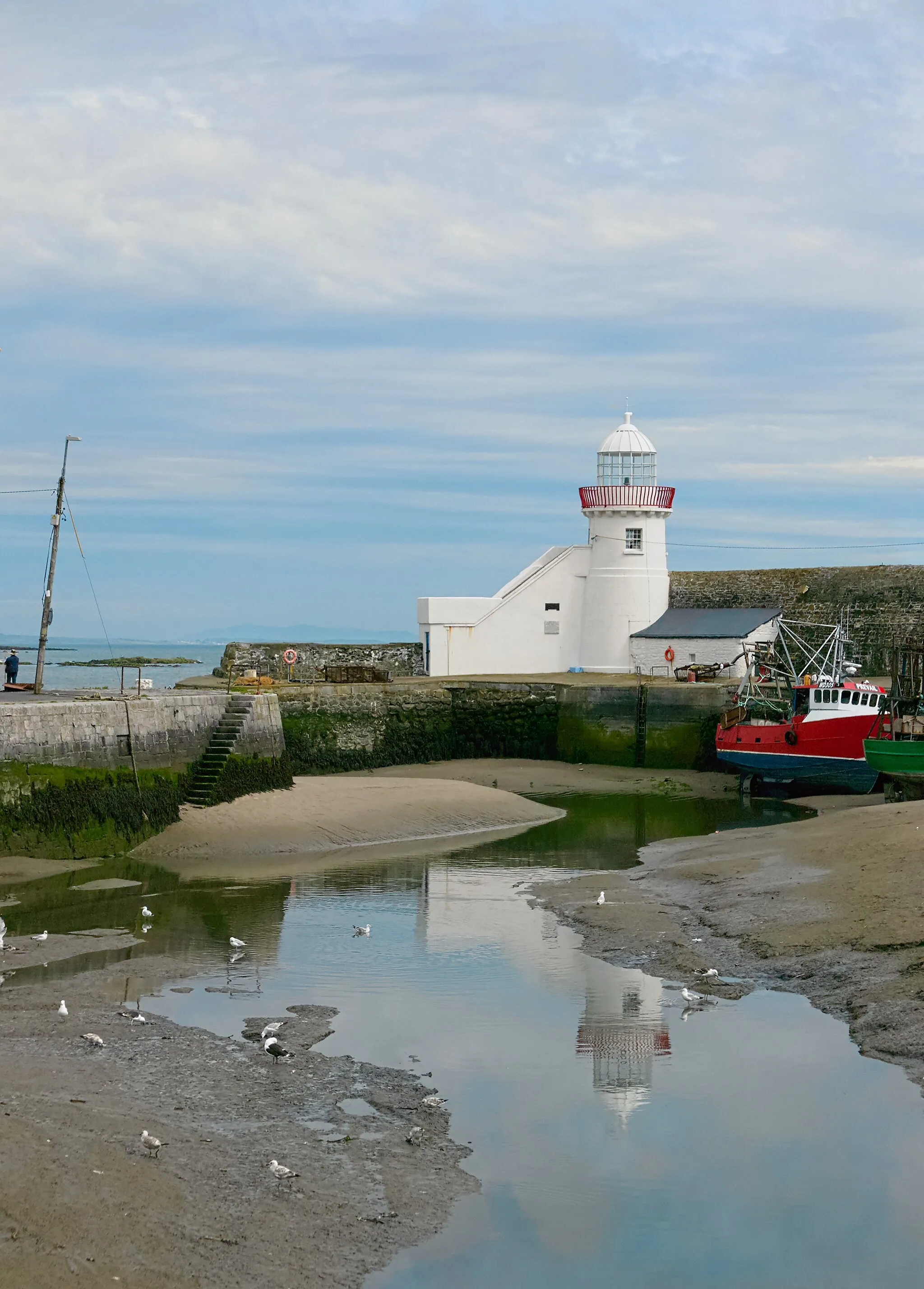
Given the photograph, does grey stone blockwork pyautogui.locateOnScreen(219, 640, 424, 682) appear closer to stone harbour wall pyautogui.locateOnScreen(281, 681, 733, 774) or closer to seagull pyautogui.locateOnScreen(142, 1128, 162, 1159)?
stone harbour wall pyautogui.locateOnScreen(281, 681, 733, 774)

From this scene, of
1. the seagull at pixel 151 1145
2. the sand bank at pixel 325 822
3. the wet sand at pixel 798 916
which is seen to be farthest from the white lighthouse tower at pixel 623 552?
the seagull at pixel 151 1145

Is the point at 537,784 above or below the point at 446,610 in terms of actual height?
below

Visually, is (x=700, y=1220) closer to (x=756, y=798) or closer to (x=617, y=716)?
(x=756, y=798)

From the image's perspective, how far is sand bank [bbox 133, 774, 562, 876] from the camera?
19.7 m

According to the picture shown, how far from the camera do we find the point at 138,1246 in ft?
22.7

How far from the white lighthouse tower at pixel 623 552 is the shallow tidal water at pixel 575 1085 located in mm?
20734

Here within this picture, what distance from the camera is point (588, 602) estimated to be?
124 ft

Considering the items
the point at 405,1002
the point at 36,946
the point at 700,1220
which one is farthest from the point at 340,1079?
the point at 36,946

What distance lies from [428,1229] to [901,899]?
797cm

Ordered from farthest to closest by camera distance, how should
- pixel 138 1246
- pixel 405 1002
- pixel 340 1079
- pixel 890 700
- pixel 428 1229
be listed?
1. pixel 890 700
2. pixel 405 1002
3. pixel 340 1079
4. pixel 428 1229
5. pixel 138 1246

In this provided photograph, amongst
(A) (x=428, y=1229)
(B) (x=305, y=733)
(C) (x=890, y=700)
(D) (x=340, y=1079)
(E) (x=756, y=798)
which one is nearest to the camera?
(A) (x=428, y=1229)

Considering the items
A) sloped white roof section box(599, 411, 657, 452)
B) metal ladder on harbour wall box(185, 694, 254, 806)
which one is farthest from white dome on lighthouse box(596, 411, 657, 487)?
metal ladder on harbour wall box(185, 694, 254, 806)

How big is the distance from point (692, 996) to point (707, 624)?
81.1ft

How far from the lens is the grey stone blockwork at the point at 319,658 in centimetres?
3631
